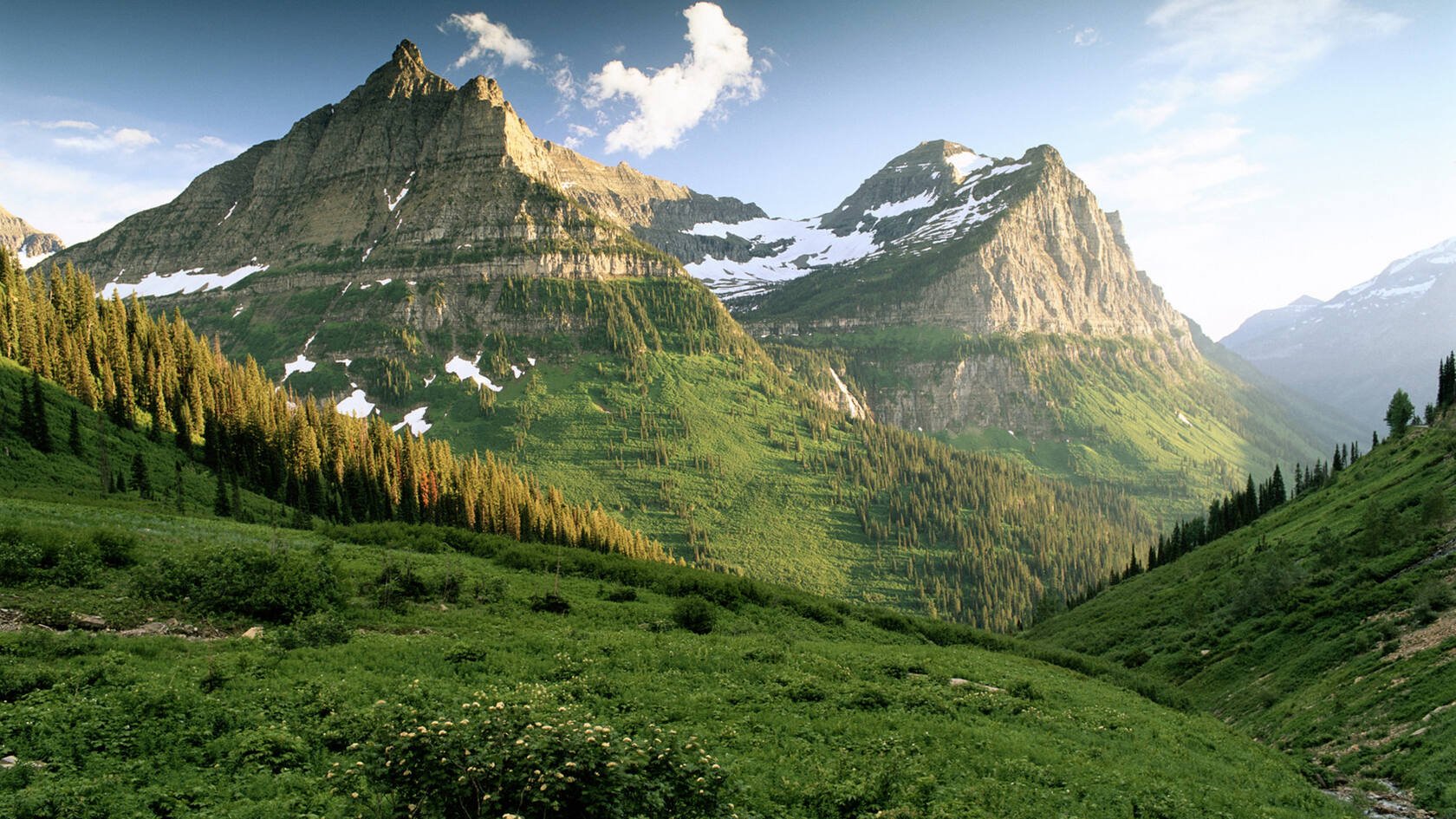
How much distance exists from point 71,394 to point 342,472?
28.7 metres

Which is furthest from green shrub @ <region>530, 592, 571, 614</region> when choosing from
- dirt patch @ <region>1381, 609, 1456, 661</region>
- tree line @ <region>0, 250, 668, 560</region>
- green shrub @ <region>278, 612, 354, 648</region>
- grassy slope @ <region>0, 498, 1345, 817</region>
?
tree line @ <region>0, 250, 668, 560</region>

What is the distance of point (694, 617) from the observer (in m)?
33.7

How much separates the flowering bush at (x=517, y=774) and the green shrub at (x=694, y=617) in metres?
20.8

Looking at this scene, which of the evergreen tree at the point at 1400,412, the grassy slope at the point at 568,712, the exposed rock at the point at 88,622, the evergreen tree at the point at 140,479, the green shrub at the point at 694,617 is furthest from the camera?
the evergreen tree at the point at 1400,412

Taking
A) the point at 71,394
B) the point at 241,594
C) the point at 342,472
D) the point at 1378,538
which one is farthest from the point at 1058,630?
the point at 71,394

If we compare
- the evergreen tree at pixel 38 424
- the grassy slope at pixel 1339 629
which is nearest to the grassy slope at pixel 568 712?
the grassy slope at pixel 1339 629

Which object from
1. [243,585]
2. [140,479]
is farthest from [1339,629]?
[140,479]

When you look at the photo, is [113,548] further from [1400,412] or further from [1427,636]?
[1400,412]

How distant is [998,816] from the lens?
15227mm

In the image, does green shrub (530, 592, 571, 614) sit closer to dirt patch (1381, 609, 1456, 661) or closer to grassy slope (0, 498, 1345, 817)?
grassy slope (0, 498, 1345, 817)

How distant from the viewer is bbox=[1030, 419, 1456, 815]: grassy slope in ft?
81.5

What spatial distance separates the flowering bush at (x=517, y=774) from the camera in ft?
35.6

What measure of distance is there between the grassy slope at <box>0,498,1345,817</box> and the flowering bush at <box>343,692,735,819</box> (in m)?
0.41

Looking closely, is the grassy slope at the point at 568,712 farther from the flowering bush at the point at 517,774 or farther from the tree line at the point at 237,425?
the tree line at the point at 237,425
